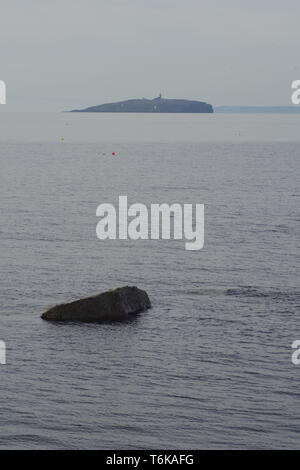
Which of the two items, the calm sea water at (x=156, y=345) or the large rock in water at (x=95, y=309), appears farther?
the large rock in water at (x=95, y=309)

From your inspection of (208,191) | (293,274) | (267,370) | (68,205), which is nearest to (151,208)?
(68,205)

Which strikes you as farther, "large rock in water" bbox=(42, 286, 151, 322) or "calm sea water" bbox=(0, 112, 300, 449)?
"large rock in water" bbox=(42, 286, 151, 322)

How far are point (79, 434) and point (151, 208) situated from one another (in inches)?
3389

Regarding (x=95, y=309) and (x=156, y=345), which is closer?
(x=156, y=345)

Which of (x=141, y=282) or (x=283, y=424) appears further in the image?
(x=141, y=282)

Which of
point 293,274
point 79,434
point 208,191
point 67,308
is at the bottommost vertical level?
point 79,434

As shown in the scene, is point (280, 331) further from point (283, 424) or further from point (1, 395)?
point (1, 395)

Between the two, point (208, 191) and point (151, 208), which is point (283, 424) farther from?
point (208, 191)

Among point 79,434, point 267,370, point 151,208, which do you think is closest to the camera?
point 79,434

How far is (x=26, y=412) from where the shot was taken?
4634 centimetres

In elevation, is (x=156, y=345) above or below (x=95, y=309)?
below

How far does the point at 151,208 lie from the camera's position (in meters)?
129

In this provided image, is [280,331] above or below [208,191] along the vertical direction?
below

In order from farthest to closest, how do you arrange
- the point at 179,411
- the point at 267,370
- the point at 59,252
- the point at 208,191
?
the point at 208,191, the point at 59,252, the point at 267,370, the point at 179,411
